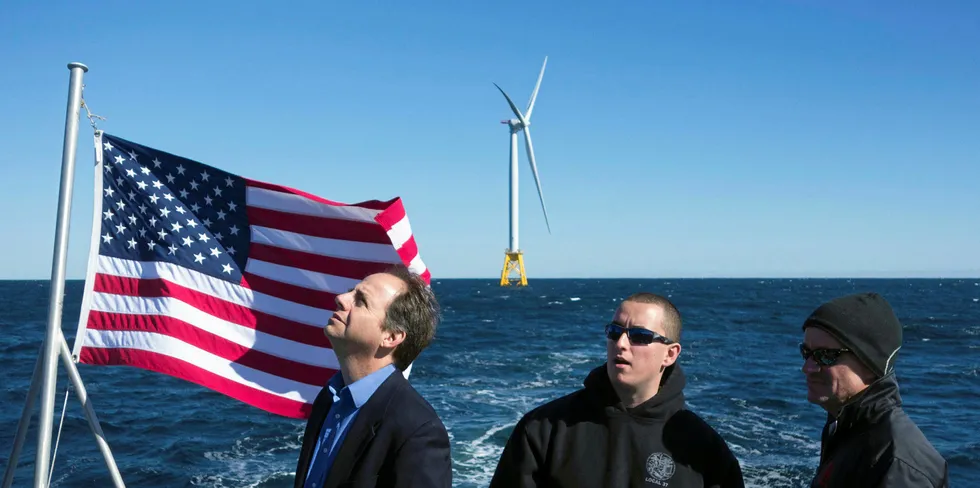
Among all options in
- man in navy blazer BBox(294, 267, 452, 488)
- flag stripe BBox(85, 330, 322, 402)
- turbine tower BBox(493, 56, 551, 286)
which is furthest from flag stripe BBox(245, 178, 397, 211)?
turbine tower BBox(493, 56, 551, 286)

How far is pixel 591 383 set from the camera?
351 centimetres

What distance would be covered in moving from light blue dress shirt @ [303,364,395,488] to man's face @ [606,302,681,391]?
1045 mm

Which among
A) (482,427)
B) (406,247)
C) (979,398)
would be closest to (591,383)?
(406,247)

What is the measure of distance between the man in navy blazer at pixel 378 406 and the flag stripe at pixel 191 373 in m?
2.60

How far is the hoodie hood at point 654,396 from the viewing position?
337 centimetres

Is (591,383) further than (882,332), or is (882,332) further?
(591,383)

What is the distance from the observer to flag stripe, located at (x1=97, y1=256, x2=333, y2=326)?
5.61 metres

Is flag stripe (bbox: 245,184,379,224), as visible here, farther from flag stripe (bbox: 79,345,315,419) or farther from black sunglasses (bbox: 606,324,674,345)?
black sunglasses (bbox: 606,324,674,345)

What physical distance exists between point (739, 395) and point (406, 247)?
19.1 metres

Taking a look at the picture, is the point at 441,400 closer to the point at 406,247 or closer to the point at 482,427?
the point at 482,427

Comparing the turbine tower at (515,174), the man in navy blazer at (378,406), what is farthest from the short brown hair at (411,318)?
the turbine tower at (515,174)

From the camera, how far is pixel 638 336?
134 inches

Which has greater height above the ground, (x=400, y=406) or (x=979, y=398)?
(x=400, y=406)

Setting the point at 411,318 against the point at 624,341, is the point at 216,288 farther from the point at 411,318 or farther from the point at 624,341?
the point at 624,341
